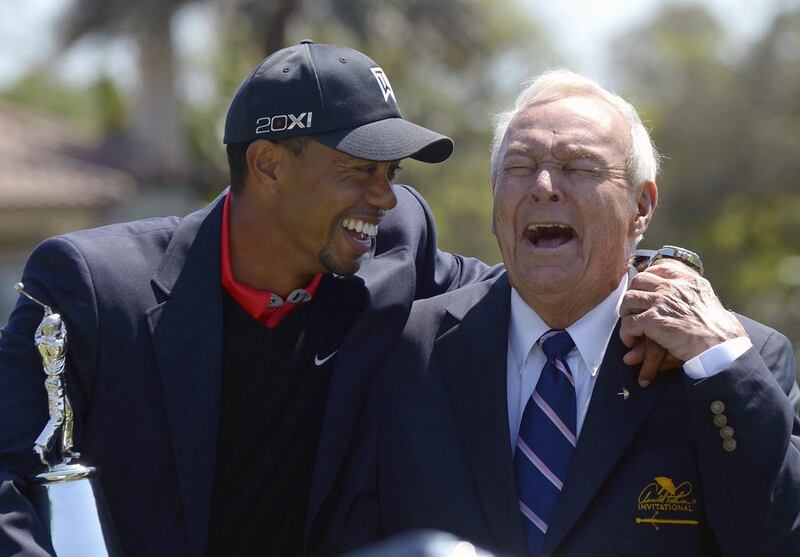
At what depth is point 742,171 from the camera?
27.1 meters

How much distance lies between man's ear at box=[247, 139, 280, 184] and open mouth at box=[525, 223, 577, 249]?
2.96ft

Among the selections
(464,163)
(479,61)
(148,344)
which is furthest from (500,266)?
(464,163)

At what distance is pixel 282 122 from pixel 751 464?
1.85 metres

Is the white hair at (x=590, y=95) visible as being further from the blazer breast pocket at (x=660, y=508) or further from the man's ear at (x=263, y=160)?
the blazer breast pocket at (x=660, y=508)

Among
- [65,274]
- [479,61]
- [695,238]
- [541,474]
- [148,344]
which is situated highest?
[479,61]

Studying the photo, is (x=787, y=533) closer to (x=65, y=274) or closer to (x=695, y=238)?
(x=65, y=274)

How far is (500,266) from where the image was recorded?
14.5 ft

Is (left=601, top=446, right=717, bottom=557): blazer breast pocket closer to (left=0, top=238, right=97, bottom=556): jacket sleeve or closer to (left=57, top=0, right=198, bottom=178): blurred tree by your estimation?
(left=0, top=238, right=97, bottom=556): jacket sleeve

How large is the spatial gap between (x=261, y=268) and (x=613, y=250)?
45.5 inches

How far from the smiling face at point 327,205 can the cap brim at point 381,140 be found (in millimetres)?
78

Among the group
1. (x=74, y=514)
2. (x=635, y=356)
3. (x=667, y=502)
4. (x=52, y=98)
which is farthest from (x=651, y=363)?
(x=52, y=98)

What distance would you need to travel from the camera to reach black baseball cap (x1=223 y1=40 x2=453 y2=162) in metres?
4.03

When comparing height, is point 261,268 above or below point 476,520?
above

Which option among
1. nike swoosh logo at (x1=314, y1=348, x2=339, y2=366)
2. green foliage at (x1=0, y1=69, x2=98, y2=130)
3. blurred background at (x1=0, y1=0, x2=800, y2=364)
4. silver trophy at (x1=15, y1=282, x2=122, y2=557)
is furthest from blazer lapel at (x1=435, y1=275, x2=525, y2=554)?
green foliage at (x1=0, y1=69, x2=98, y2=130)
